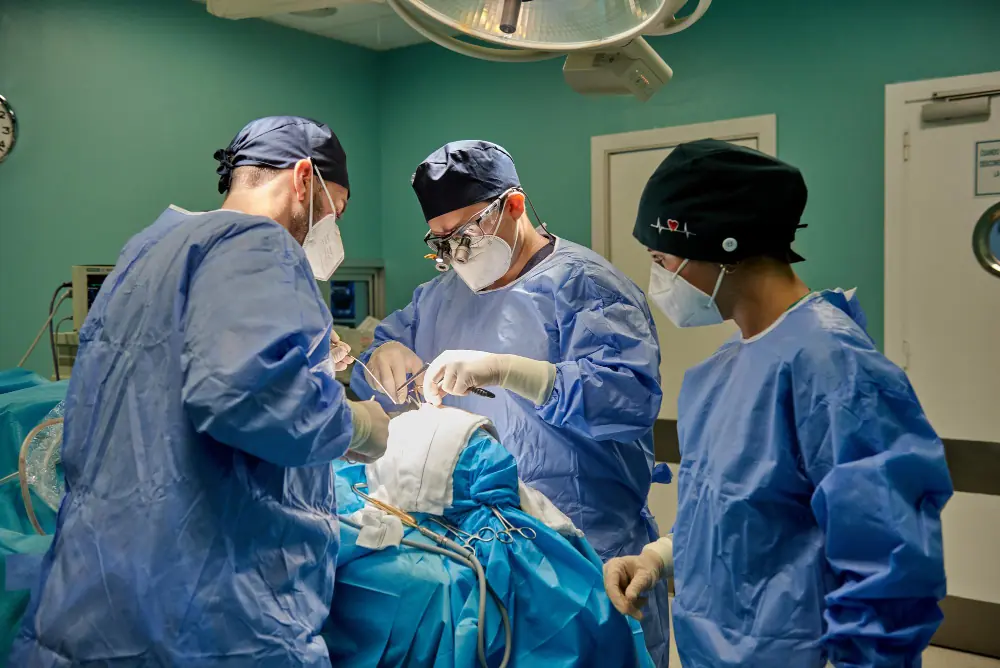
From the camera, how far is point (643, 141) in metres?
3.75

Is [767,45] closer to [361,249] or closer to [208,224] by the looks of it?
[361,249]

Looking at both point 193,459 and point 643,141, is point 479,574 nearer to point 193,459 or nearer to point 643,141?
point 193,459

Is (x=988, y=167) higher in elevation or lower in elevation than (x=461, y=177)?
higher

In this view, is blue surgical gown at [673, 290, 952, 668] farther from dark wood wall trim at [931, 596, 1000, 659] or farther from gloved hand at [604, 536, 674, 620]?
dark wood wall trim at [931, 596, 1000, 659]

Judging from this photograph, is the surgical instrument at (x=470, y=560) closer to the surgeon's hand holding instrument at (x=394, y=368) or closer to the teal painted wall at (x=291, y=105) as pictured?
the surgeon's hand holding instrument at (x=394, y=368)

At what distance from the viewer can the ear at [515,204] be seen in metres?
2.10

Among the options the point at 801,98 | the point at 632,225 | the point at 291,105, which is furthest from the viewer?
the point at 291,105

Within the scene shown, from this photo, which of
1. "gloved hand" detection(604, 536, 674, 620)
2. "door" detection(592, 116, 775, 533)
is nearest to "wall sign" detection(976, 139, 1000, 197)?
"door" detection(592, 116, 775, 533)

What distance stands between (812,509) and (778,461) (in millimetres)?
80

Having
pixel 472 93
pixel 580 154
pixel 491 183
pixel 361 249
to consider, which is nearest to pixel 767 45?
pixel 580 154

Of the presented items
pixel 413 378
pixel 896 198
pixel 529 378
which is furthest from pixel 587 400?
pixel 896 198

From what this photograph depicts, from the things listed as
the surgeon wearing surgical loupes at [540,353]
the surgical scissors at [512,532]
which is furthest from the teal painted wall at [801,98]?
the surgical scissors at [512,532]

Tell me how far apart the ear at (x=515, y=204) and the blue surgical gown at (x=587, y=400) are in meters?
0.14

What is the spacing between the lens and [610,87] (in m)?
1.45
